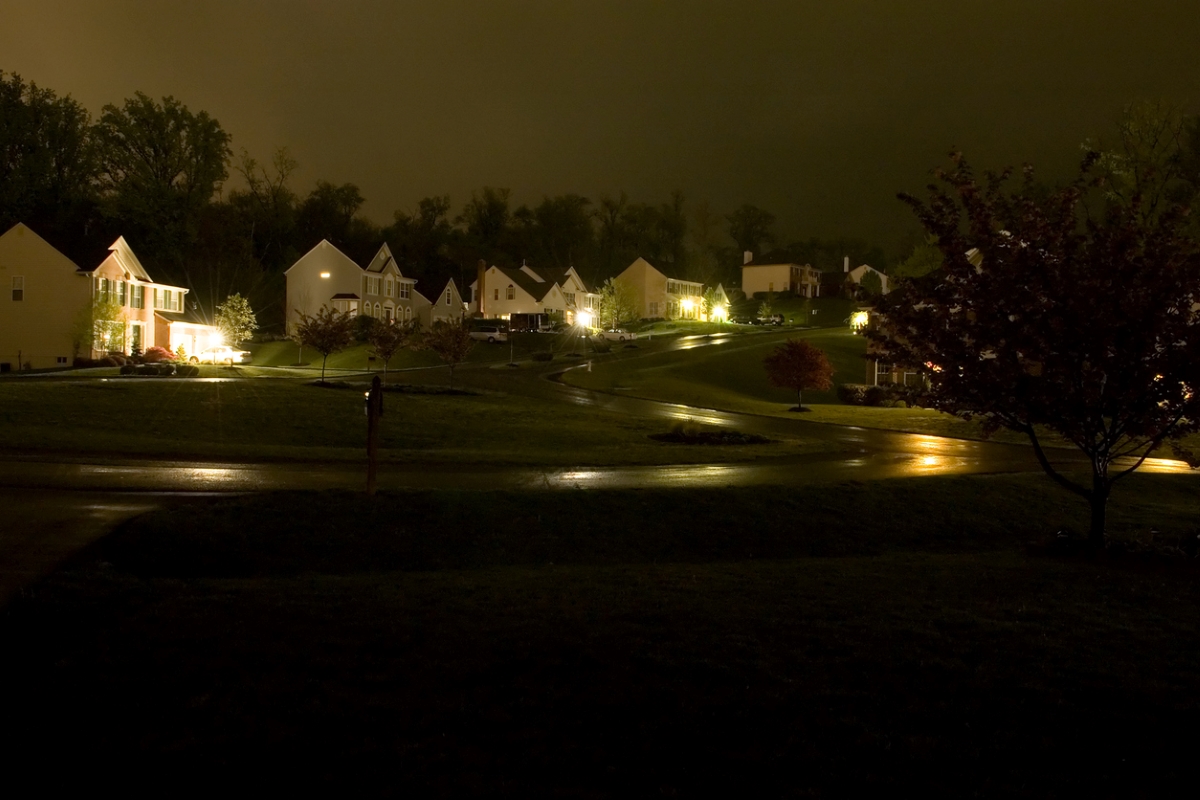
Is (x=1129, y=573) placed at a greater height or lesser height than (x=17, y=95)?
lesser

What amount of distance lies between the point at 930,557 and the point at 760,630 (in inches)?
246

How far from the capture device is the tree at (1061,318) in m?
13.6

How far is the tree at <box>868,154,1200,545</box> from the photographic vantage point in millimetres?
13648

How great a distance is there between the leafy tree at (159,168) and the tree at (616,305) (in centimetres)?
3892

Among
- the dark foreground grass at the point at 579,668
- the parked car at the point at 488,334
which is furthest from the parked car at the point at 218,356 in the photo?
the dark foreground grass at the point at 579,668

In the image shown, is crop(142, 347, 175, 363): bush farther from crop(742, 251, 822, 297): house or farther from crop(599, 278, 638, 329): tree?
crop(742, 251, 822, 297): house

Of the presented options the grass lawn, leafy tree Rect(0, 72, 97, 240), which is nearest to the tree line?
leafy tree Rect(0, 72, 97, 240)

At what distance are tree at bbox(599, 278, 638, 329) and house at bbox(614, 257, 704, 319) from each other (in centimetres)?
1491

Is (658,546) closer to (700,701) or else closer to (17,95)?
(700,701)

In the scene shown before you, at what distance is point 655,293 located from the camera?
4850 inches

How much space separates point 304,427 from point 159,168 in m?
72.0

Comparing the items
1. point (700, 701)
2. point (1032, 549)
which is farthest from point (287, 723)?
point (1032, 549)

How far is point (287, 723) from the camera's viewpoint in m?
6.44

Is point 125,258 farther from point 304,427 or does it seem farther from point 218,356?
point 304,427
